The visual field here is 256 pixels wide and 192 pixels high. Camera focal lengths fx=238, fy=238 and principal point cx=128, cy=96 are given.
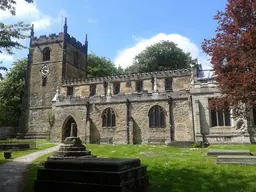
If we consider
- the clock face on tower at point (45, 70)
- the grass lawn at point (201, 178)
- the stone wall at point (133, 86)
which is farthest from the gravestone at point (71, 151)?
the clock face on tower at point (45, 70)

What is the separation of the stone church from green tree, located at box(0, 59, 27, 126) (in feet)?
8.83

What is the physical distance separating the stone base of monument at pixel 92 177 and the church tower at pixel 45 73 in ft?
92.9

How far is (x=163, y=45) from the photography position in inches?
1743

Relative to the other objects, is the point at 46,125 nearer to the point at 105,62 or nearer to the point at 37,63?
the point at 37,63

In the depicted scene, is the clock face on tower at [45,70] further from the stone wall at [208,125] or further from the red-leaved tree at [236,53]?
the red-leaved tree at [236,53]

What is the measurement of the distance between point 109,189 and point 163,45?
40.3 metres

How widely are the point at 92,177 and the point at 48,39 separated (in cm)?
3590

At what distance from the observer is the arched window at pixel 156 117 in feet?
83.6

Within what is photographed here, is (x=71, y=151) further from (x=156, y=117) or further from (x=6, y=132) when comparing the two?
(x=6, y=132)

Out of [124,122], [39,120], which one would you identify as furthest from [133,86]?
[39,120]

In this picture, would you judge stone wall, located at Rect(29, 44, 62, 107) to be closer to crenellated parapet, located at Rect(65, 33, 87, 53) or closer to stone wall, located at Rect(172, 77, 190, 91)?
crenellated parapet, located at Rect(65, 33, 87, 53)

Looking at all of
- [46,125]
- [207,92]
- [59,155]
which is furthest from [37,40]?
[59,155]

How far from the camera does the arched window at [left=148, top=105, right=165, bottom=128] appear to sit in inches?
1003

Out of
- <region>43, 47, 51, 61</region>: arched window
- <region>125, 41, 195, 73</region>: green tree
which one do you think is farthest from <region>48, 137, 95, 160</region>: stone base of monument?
<region>125, 41, 195, 73</region>: green tree
